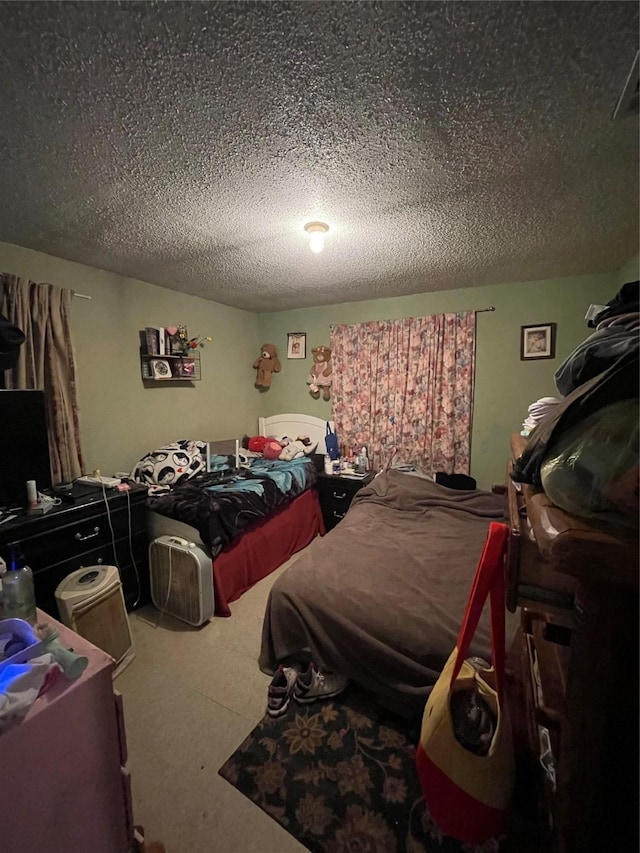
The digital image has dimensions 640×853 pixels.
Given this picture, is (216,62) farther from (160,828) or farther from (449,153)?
(160,828)

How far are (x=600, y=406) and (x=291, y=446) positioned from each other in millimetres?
3237

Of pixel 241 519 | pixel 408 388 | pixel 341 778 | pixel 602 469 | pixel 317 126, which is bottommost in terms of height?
pixel 341 778

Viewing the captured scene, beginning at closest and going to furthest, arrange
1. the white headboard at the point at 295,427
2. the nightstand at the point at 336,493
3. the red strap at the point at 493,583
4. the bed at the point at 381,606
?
1. the red strap at the point at 493,583
2. the bed at the point at 381,606
3. the nightstand at the point at 336,493
4. the white headboard at the point at 295,427

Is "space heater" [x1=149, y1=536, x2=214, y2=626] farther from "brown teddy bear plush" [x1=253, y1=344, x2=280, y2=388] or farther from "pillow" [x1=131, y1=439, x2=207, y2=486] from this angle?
"brown teddy bear plush" [x1=253, y1=344, x2=280, y2=388]

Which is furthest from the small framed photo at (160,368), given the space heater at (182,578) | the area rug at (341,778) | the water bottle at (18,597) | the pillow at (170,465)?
the area rug at (341,778)

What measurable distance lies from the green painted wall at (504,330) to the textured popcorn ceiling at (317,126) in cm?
68

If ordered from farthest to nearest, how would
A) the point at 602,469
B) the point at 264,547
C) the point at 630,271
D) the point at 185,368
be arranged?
the point at 185,368, the point at 264,547, the point at 630,271, the point at 602,469

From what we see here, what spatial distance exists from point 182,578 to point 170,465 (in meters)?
0.92

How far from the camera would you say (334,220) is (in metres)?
1.82

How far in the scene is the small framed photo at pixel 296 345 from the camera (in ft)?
12.9

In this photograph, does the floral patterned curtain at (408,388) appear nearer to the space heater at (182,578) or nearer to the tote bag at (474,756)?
the space heater at (182,578)

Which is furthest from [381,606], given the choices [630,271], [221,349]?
[221,349]

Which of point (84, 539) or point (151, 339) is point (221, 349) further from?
point (84, 539)

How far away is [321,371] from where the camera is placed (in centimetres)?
382
